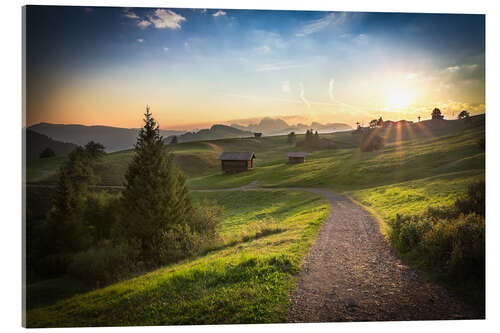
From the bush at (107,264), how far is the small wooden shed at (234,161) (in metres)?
37.8

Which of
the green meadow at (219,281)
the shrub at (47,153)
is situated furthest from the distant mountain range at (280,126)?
the shrub at (47,153)

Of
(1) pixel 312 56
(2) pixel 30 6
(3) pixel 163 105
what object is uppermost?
(2) pixel 30 6

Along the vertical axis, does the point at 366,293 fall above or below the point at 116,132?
below

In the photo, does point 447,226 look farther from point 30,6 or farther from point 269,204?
point 269,204

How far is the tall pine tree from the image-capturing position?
10.8 m

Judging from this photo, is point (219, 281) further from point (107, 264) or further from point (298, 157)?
point (298, 157)

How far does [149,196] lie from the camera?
10836 mm

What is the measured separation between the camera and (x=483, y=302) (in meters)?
5.92

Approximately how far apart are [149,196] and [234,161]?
3806 centimetres

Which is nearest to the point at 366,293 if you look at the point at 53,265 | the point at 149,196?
the point at 149,196

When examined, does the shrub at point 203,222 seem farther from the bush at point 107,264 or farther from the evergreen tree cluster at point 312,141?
the evergreen tree cluster at point 312,141

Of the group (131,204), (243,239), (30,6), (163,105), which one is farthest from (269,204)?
(30,6)

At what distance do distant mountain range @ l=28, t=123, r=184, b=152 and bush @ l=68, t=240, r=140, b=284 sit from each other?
190 inches
